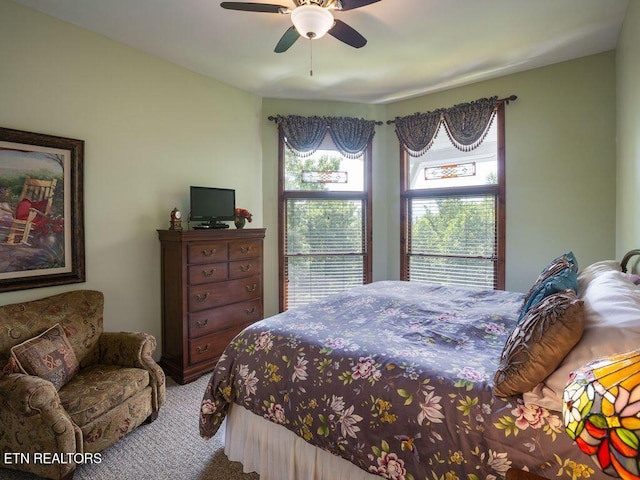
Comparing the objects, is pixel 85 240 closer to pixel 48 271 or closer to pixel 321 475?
pixel 48 271

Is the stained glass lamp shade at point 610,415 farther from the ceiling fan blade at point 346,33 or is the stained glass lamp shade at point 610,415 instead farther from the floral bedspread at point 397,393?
the ceiling fan blade at point 346,33

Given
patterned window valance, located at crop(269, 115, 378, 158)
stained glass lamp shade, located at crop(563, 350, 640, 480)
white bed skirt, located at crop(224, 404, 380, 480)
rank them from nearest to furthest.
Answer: stained glass lamp shade, located at crop(563, 350, 640, 480), white bed skirt, located at crop(224, 404, 380, 480), patterned window valance, located at crop(269, 115, 378, 158)

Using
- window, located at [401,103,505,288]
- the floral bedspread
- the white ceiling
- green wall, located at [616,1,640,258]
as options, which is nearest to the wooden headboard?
green wall, located at [616,1,640,258]

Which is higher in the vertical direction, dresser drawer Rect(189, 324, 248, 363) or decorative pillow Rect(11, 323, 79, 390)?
decorative pillow Rect(11, 323, 79, 390)

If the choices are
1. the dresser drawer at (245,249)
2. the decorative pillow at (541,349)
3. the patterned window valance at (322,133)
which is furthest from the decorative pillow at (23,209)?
the decorative pillow at (541,349)

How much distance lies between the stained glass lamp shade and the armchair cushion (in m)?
2.30

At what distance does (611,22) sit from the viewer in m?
2.68

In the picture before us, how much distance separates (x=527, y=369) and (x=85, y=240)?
10.2ft

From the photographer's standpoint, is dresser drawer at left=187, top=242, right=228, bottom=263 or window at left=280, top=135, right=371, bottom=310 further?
window at left=280, top=135, right=371, bottom=310

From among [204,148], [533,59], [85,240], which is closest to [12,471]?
[85,240]

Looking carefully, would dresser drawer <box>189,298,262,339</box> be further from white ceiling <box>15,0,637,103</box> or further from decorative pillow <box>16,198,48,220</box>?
white ceiling <box>15,0,637,103</box>

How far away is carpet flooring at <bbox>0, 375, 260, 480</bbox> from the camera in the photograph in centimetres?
188

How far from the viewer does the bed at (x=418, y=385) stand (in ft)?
3.72

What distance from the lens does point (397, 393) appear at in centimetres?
135
